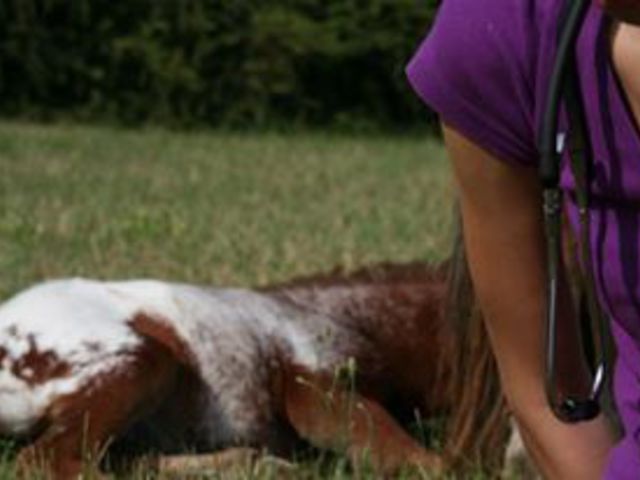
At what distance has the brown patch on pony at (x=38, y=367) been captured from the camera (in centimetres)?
545

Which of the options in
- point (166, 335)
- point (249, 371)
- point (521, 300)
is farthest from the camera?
point (249, 371)

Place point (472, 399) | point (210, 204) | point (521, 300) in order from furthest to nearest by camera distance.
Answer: point (210, 204)
point (472, 399)
point (521, 300)

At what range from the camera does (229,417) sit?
588 cm

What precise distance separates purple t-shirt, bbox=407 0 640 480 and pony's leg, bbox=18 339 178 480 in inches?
106

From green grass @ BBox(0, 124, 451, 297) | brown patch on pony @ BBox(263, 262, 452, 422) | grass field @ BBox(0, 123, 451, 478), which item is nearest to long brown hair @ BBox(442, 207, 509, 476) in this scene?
brown patch on pony @ BBox(263, 262, 452, 422)

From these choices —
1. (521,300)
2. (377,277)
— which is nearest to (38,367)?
(377,277)

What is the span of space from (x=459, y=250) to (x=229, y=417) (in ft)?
5.69

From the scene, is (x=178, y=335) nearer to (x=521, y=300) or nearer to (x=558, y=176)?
(x=521, y=300)

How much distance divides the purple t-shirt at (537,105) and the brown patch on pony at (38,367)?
10.2 ft

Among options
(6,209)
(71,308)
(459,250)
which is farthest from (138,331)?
(6,209)

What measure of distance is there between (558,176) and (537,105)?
10 centimetres

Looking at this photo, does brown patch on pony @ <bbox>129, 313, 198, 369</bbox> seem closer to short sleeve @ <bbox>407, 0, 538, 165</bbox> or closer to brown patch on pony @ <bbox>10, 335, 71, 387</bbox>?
brown patch on pony @ <bbox>10, 335, 71, 387</bbox>

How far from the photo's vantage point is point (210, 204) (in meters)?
12.4

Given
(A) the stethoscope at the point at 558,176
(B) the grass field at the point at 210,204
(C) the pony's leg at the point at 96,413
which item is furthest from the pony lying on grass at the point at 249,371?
(A) the stethoscope at the point at 558,176
